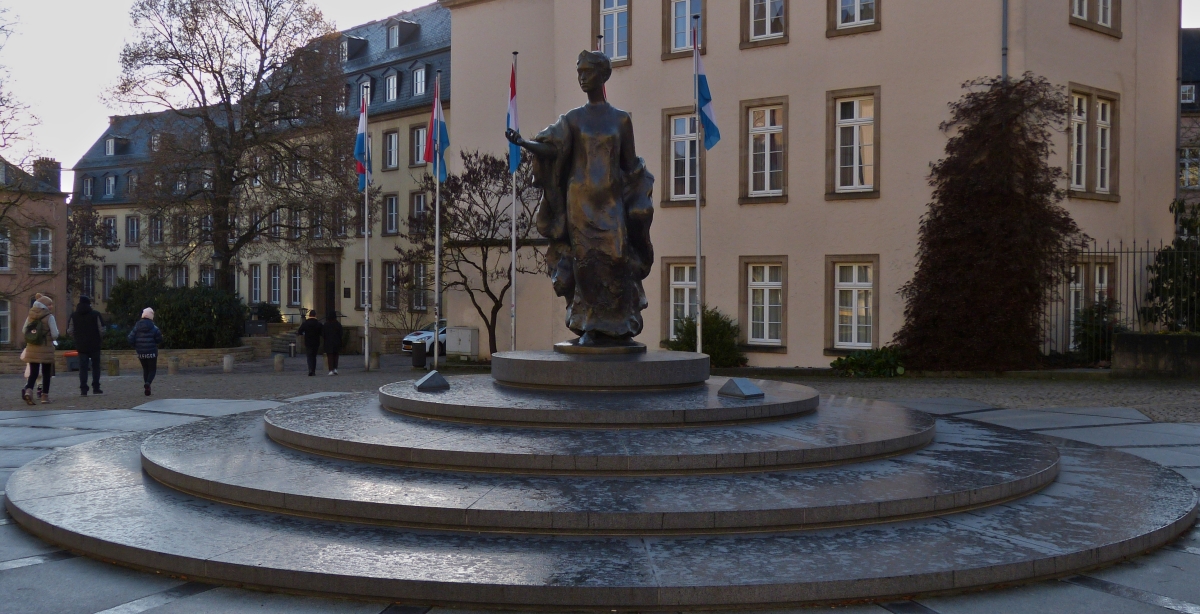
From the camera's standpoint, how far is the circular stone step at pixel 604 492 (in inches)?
227

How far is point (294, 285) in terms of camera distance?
5162cm

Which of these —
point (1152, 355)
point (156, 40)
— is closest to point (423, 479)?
point (1152, 355)

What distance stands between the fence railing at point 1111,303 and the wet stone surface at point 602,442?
13512 mm

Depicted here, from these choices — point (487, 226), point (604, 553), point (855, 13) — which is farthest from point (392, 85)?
point (604, 553)

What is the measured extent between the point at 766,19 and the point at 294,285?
34.4 meters

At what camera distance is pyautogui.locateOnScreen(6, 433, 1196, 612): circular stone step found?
486 cm

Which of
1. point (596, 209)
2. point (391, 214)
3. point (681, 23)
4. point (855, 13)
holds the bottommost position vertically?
point (596, 209)

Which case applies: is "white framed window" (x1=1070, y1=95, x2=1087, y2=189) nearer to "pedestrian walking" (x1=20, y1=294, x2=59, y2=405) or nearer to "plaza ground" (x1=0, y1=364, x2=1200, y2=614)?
"plaza ground" (x1=0, y1=364, x2=1200, y2=614)

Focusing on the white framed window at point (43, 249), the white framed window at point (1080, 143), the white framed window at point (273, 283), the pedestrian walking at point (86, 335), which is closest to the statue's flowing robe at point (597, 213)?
the pedestrian walking at point (86, 335)

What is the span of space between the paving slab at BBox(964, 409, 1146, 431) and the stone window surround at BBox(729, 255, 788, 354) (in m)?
10.4

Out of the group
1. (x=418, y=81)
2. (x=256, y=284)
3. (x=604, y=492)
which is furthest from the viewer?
(x=256, y=284)

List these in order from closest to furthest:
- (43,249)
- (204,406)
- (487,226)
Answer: (204,406)
(487,226)
(43,249)

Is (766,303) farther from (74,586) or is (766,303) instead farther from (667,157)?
(74,586)

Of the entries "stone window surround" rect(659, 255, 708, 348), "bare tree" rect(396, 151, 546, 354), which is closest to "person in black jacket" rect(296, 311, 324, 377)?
"bare tree" rect(396, 151, 546, 354)
